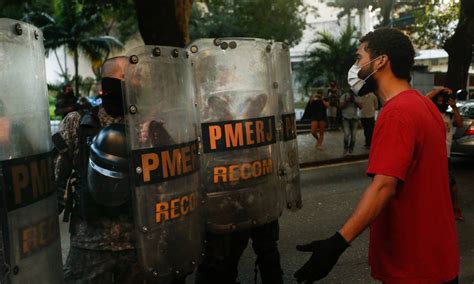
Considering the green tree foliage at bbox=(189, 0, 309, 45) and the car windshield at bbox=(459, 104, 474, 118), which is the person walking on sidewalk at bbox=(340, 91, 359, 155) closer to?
the car windshield at bbox=(459, 104, 474, 118)

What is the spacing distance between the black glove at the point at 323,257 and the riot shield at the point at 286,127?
3.42 feet

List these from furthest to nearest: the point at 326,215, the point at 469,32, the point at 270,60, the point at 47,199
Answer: the point at 469,32
the point at 326,215
the point at 270,60
the point at 47,199

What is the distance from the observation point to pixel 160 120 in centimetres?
195

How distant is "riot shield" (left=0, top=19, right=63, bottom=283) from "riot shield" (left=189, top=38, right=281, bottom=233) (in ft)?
3.13

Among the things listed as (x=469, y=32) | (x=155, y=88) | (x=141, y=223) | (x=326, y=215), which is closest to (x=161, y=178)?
(x=141, y=223)

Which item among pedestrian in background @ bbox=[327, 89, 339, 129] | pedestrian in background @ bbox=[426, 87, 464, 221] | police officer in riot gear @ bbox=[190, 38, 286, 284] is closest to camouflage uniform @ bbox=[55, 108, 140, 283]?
police officer in riot gear @ bbox=[190, 38, 286, 284]

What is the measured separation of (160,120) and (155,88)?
13cm

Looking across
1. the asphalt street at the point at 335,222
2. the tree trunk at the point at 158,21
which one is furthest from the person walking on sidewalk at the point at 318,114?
the tree trunk at the point at 158,21

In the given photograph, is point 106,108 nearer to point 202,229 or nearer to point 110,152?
point 110,152

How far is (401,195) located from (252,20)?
21.6 meters

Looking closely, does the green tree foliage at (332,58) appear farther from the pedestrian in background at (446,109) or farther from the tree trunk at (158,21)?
the pedestrian in background at (446,109)

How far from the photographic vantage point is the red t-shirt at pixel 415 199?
6.06ft

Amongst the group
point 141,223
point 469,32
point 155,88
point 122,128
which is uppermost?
point 469,32

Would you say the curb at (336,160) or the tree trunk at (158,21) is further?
the curb at (336,160)
